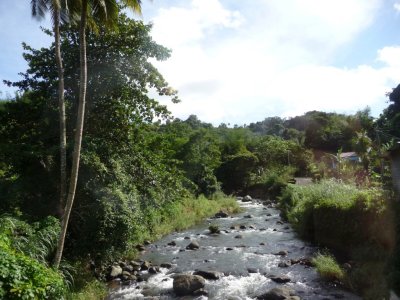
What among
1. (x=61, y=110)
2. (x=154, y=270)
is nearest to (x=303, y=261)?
(x=154, y=270)

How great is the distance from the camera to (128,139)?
53.7ft

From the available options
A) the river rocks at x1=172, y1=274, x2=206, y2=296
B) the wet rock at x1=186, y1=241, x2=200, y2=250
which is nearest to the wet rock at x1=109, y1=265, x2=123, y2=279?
the river rocks at x1=172, y1=274, x2=206, y2=296

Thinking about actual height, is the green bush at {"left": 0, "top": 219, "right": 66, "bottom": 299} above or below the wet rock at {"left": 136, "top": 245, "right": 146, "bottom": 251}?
above

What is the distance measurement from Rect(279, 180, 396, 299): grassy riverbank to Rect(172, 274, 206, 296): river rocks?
472 cm

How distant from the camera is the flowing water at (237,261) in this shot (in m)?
13.5

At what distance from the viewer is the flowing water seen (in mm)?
13523

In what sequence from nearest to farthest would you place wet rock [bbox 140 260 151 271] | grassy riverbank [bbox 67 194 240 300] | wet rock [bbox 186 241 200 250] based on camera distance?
grassy riverbank [bbox 67 194 240 300]
wet rock [bbox 140 260 151 271]
wet rock [bbox 186 241 200 250]

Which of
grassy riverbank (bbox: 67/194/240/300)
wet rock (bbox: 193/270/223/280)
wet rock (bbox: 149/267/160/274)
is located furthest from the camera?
wet rock (bbox: 149/267/160/274)

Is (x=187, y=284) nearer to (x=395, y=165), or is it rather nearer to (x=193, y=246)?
(x=193, y=246)

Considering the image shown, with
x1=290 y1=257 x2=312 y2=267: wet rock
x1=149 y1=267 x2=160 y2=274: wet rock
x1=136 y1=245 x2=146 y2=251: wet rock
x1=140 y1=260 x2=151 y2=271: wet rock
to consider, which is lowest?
x1=290 y1=257 x2=312 y2=267: wet rock

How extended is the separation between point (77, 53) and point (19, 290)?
11.4 metres

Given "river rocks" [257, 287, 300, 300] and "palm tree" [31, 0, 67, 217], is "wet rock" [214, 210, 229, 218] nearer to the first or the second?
"river rocks" [257, 287, 300, 300]

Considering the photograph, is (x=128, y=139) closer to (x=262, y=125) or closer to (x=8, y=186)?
(x=8, y=186)

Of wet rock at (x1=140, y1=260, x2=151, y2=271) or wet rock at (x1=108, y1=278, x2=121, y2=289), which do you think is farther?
wet rock at (x1=140, y1=260, x2=151, y2=271)
